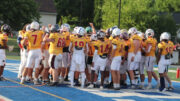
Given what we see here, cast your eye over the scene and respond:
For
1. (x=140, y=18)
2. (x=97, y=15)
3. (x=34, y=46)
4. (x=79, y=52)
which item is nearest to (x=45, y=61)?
(x=34, y=46)

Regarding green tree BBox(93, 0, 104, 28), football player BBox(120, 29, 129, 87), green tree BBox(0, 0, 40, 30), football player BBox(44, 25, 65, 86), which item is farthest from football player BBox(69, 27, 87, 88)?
green tree BBox(93, 0, 104, 28)

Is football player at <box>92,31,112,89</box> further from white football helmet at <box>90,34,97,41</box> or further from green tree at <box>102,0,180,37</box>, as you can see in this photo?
green tree at <box>102,0,180,37</box>

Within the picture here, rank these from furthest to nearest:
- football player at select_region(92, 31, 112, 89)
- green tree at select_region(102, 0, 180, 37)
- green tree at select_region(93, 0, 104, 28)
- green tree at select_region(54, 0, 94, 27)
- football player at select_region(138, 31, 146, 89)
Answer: green tree at select_region(54, 0, 94, 27) → green tree at select_region(93, 0, 104, 28) → green tree at select_region(102, 0, 180, 37) → football player at select_region(138, 31, 146, 89) → football player at select_region(92, 31, 112, 89)

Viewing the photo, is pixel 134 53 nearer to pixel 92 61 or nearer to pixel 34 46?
pixel 92 61

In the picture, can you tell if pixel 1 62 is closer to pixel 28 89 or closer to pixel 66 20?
pixel 28 89

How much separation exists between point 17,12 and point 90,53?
22.6 metres

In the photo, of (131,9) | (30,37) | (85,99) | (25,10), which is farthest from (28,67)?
(131,9)

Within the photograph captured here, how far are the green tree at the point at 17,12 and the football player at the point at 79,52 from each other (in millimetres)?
22332

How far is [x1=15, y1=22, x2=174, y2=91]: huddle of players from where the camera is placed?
474 inches

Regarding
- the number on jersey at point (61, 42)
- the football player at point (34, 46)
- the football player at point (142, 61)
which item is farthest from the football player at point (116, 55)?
the football player at point (34, 46)

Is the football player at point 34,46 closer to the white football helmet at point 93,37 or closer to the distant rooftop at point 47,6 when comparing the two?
the white football helmet at point 93,37

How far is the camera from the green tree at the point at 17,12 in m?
33.6

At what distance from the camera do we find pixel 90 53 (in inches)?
512

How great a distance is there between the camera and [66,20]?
6056 cm
